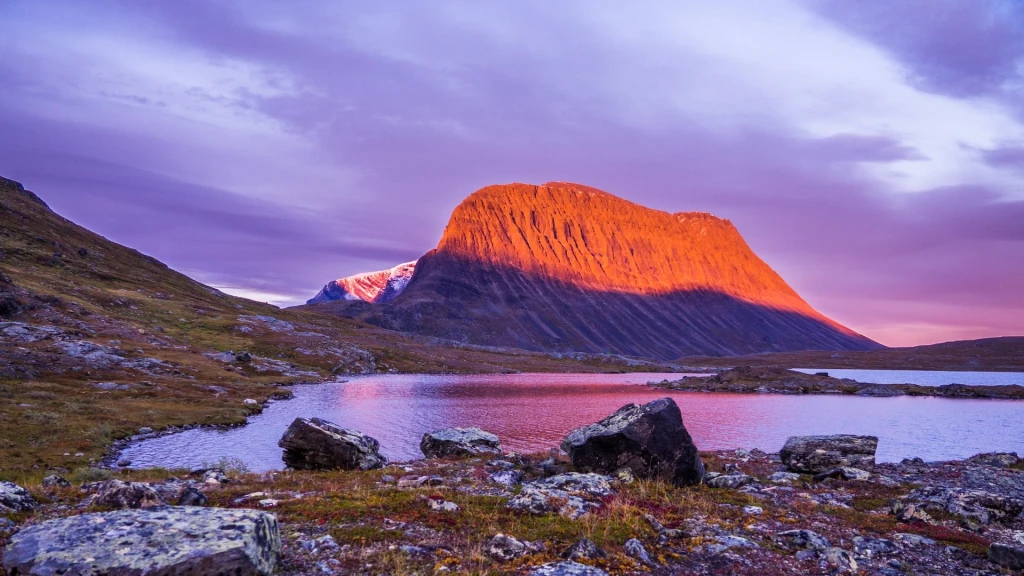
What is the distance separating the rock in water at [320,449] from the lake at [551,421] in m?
5.99

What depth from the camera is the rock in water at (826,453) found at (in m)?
33.5

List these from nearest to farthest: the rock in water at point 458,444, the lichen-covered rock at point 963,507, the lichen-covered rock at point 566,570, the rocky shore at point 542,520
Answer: the rocky shore at point 542,520
the lichen-covered rock at point 566,570
the lichen-covered rock at point 963,507
the rock in water at point 458,444

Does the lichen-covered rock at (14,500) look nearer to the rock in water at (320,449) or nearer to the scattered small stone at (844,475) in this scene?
the rock in water at (320,449)

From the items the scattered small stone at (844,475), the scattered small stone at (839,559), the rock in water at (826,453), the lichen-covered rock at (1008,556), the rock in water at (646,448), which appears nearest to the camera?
the scattered small stone at (839,559)

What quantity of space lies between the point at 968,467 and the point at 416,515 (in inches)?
1584

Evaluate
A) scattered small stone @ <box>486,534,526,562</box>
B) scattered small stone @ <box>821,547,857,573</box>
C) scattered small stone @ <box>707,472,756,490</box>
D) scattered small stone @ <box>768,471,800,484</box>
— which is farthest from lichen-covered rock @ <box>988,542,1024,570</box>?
scattered small stone @ <box>768,471,800,484</box>

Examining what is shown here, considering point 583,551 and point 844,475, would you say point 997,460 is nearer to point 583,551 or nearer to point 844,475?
point 844,475

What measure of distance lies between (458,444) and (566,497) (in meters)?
20.7

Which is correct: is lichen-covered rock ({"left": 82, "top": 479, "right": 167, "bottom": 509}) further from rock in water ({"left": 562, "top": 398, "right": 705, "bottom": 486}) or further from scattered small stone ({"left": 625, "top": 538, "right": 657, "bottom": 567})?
rock in water ({"left": 562, "top": 398, "right": 705, "bottom": 486})

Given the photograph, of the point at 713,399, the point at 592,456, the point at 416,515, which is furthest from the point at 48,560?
the point at 713,399

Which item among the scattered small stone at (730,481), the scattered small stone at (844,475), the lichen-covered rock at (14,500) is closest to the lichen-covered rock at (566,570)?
the lichen-covered rock at (14,500)

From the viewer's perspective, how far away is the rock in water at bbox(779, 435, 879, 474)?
110ft

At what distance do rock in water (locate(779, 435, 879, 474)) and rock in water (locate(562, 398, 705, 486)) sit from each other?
35.0 ft

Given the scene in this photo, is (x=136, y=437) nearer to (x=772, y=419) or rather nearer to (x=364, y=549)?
(x=364, y=549)
